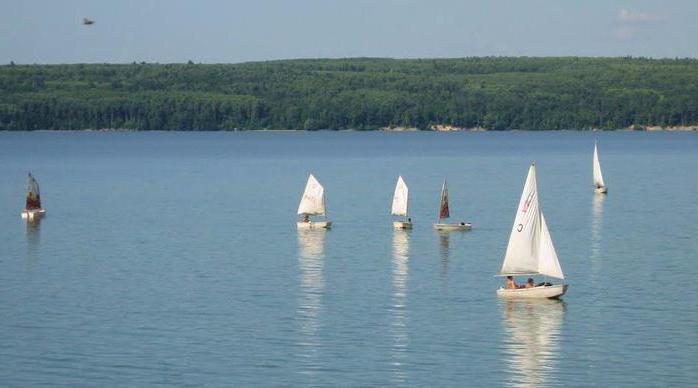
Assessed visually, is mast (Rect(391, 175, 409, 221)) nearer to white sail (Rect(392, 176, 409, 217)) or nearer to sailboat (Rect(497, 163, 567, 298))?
white sail (Rect(392, 176, 409, 217))

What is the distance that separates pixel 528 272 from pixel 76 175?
98.9 meters

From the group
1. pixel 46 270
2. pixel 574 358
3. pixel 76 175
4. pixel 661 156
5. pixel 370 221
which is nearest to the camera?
pixel 574 358

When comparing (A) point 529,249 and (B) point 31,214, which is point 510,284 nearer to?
(A) point 529,249

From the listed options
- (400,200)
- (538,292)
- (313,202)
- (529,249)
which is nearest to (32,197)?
(313,202)

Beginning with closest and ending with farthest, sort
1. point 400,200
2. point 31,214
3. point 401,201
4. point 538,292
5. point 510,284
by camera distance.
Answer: point 538,292, point 510,284, point 401,201, point 400,200, point 31,214

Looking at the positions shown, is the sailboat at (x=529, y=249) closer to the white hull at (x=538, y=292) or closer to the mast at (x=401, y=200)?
the white hull at (x=538, y=292)

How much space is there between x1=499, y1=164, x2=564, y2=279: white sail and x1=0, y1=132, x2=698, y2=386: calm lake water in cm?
123

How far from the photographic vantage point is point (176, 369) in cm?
4012

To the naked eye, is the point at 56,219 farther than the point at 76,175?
No

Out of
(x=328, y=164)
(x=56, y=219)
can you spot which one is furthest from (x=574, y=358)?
(x=328, y=164)

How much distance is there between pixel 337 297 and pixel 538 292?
6.38 m

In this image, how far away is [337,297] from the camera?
171ft

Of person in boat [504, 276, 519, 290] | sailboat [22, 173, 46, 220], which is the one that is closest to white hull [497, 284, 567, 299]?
person in boat [504, 276, 519, 290]

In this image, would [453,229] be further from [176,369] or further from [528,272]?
[176,369]
